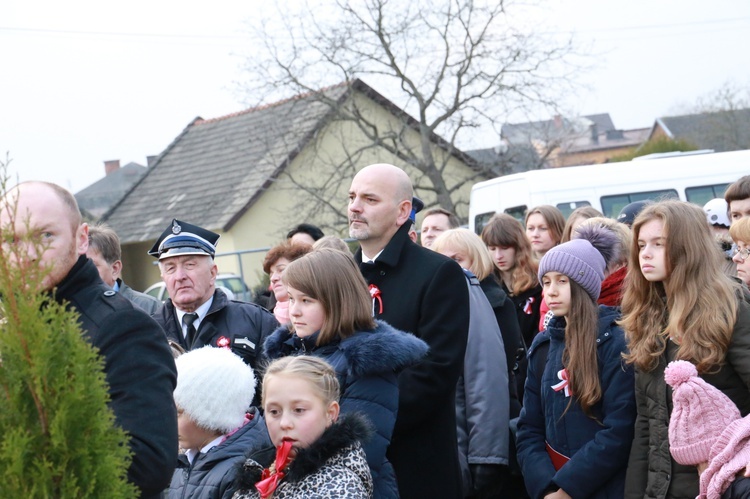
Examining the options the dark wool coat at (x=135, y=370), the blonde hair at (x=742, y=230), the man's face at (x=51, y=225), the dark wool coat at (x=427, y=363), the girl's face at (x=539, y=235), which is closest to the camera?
Answer: the dark wool coat at (x=135, y=370)

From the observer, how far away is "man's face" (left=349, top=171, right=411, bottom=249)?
4445 mm

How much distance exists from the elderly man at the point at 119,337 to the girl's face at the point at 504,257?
4490 millimetres

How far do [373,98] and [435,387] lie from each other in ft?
73.9

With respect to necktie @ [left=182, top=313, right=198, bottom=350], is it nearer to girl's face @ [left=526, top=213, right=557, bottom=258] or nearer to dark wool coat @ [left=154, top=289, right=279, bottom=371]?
dark wool coat @ [left=154, top=289, right=279, bottom=371]

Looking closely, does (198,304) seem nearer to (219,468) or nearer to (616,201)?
(219,468)

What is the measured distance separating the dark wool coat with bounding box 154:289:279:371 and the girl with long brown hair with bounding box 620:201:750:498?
190 cm

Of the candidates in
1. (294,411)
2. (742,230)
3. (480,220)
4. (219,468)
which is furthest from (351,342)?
(480,220)

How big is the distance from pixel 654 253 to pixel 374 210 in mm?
1329

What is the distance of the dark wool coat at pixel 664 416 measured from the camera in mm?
3789

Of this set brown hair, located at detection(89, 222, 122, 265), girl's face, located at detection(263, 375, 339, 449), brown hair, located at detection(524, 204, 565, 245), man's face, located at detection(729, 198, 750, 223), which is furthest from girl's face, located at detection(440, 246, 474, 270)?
girl's face, located at detection(263, 375, 339, 449)

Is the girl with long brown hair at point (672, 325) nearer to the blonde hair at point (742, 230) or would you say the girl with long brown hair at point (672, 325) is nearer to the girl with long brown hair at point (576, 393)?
the girl with long brown hair at point (576, 393)

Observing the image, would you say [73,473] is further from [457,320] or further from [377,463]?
[457,320]

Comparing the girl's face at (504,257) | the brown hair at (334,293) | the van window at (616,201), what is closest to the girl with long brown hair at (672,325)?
the brown hair at (334,293)

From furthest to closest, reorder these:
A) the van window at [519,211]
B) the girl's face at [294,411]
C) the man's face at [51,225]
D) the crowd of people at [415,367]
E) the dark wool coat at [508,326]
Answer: the van window at [519,211]
the dark wool coat at [508,326]
the girl's face at [294,411]
the crowd of people at [415,367]
the man's face at [51,225]
